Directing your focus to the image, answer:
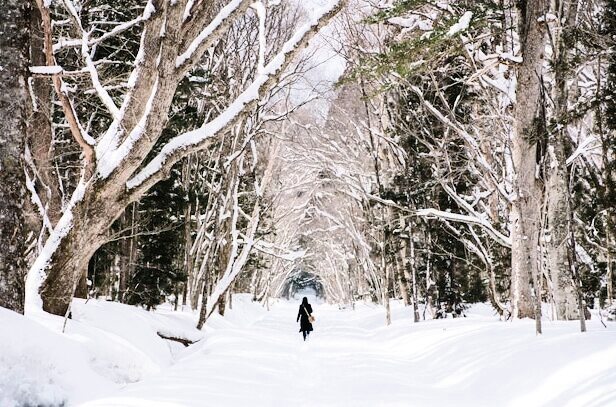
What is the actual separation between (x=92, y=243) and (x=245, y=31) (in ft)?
35.9

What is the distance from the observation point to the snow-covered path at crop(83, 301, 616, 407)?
512cm

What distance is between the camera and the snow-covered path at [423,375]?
16.8 ft

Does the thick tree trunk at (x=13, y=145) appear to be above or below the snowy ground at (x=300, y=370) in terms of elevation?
above

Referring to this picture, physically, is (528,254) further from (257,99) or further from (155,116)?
(155,116)

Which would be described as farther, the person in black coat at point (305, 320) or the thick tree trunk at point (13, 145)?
the person in black coat at point (305, 320)

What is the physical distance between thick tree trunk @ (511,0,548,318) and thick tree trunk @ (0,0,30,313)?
8.01 metres

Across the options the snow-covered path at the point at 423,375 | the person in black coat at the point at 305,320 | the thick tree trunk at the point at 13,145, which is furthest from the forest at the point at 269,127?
the person in black coat at the point at 305,320

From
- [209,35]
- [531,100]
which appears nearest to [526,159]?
[531,100]

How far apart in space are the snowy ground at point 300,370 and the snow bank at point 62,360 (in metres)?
0.01

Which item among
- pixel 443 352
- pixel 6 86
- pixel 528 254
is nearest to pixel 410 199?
pixel 528 254

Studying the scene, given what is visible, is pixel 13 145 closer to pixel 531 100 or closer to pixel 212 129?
pixel 212 129

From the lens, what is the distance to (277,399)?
601 cm

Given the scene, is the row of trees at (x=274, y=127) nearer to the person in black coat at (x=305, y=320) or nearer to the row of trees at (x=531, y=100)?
the row of trees at (x=531, y=100)

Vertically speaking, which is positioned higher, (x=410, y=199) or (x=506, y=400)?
(x=410, y=199)
